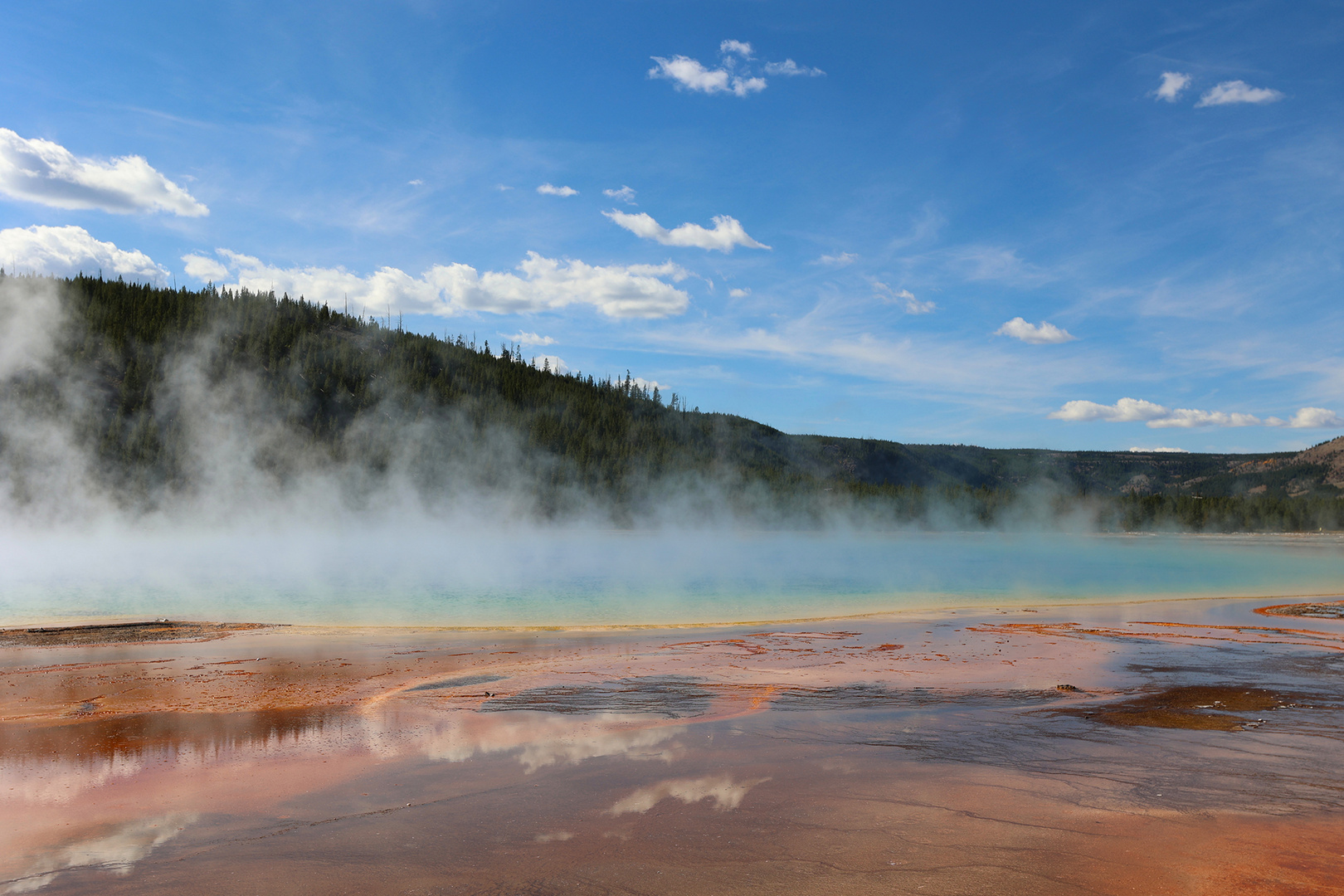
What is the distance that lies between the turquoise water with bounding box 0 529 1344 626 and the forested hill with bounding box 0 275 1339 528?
49985mm

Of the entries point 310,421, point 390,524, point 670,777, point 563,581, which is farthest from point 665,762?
point 310,421

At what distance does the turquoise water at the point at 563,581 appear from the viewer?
25469mm

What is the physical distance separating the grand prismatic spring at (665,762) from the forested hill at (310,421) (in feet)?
383

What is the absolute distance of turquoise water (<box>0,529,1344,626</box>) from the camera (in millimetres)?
25469

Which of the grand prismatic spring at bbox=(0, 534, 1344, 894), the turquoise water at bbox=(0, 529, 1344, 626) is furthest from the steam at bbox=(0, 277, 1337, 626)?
the grand prismatic spring at bbox=(0, 534, 1344, 894)

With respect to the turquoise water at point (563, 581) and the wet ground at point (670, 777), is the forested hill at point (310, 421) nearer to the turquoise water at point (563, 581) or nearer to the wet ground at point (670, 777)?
the turquoise water at point (563, 581)

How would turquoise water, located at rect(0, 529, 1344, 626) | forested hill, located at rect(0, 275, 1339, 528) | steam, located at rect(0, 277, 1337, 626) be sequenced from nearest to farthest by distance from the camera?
turquoise water, located at rect(0, 529, 1344, 626), steam, located at rect(0, 277, 1337, 626), forested hill, located at rect(0, 275, 1339, 528)

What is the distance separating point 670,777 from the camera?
7.87 meters

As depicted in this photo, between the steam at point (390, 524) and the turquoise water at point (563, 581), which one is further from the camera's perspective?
the steam at point (390, 524)

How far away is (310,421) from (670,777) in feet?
488

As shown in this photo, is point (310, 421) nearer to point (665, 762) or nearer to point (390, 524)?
point (390, 524)

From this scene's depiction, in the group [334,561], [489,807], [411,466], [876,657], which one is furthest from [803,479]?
[489,807]

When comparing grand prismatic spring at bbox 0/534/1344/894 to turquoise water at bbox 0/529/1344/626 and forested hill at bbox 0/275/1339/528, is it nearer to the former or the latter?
turquoise water at bbox 0/529/1344/626

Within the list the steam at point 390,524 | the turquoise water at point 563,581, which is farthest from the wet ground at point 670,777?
the steam at point 390,524
